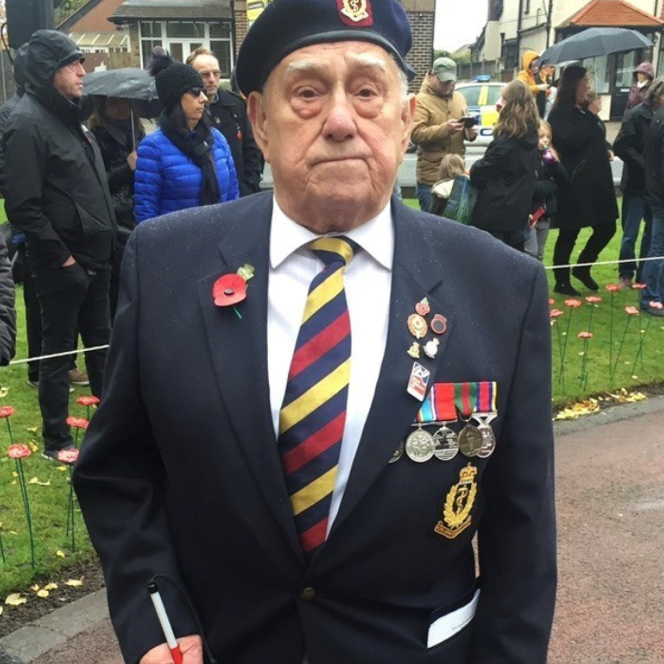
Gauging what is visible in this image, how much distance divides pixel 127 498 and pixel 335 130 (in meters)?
0.82

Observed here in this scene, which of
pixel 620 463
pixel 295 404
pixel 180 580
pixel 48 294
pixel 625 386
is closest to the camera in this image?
pixel 295 404

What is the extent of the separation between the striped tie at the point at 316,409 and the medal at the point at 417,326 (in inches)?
4.8

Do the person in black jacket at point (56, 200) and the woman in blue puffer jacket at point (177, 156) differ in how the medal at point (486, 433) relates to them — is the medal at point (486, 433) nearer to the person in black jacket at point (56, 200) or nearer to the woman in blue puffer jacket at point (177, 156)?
the person in black jacket at point (56, 200)

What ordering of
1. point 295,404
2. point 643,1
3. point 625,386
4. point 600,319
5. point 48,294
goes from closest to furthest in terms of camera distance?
point 295,404, point 48,294, point 625,386, point 600,319, point 643,1

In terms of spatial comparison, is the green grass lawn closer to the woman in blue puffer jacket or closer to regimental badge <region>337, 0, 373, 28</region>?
the woman in blue puffer jacket

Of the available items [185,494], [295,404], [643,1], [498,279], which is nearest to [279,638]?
[185,494]

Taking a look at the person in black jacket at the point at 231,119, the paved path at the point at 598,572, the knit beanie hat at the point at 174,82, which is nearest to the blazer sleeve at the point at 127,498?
the paved path at the point at 598,572

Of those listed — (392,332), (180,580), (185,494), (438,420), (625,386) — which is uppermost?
(392,332)

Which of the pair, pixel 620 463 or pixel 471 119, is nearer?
pixel 620 463

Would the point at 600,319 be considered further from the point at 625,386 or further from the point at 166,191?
the point at 166,191

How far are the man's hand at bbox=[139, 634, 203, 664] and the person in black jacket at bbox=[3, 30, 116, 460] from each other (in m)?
3.42

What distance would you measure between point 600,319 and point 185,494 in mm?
7279

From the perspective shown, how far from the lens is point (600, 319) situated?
8500mm

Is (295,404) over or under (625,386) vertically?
over
